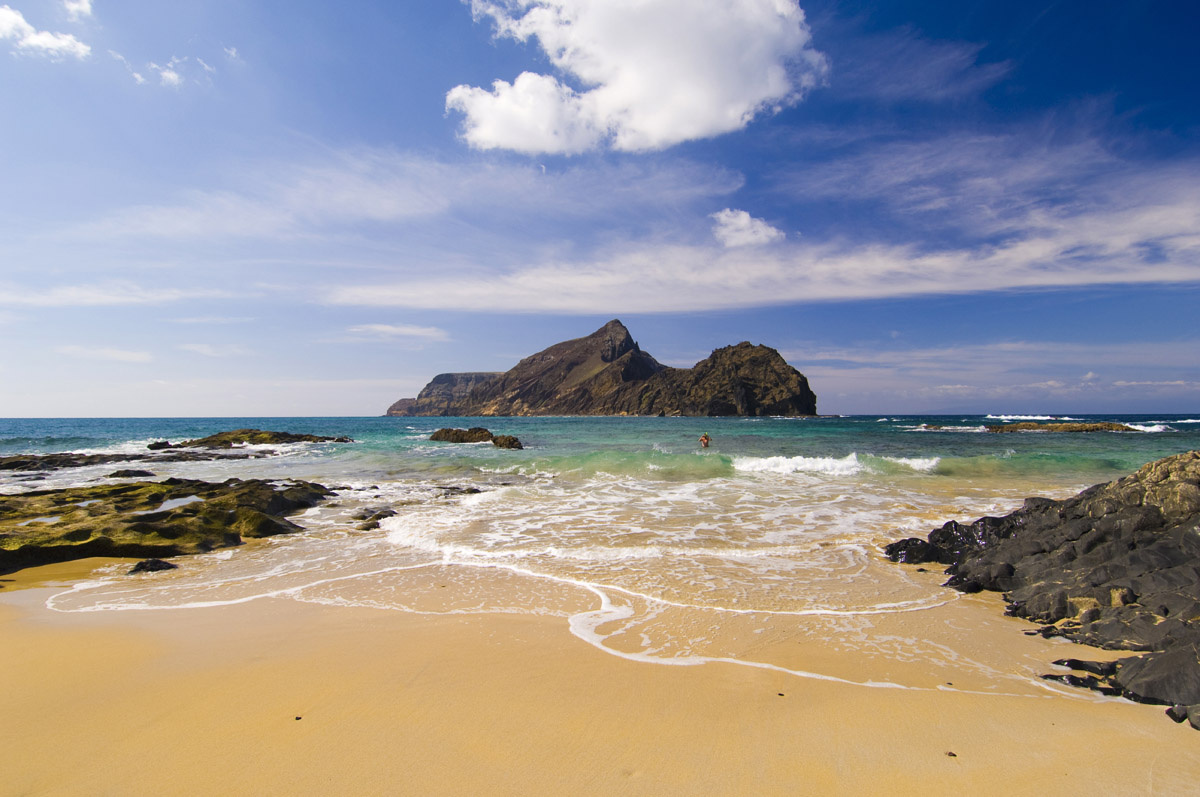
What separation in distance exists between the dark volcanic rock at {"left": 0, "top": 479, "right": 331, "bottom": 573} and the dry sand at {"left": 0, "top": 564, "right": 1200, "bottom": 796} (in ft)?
14.6

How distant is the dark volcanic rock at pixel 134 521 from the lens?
8.24 meters

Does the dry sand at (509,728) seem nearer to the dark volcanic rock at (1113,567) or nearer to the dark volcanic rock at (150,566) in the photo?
the dark volcanic rock at (1113,567)

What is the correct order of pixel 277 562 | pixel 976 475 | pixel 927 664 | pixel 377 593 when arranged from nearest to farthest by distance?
1. pixel 927 664
2. pixel 377 593
3. pixel 277 562
4. pixel 976 475

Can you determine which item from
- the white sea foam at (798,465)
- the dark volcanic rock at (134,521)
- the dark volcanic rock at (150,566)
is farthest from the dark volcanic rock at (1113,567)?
the dark volcanic rock at (134,521)

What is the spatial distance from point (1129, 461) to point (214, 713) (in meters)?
32.4

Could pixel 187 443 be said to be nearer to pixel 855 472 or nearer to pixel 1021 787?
pixel 855 472

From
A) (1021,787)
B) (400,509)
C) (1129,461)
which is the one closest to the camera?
(1021,787)

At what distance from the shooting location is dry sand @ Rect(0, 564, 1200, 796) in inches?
113

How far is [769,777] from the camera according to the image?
9.57 feet

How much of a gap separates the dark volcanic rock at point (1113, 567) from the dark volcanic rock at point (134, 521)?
38.4 ft

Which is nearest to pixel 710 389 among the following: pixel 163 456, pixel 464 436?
pixel 464 436

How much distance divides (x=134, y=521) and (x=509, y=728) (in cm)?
987

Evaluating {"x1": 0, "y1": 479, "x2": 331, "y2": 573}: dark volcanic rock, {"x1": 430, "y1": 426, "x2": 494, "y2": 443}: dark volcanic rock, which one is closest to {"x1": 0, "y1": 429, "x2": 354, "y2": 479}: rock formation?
{"x1": 430, "y1": 426, "x2": 494, "y2": 443}: dark volcanic rock

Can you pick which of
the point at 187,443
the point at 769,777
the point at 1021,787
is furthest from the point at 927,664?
the point at 187,443
